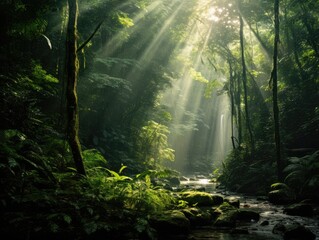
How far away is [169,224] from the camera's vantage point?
5645mm

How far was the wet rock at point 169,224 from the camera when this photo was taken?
5.63 metres

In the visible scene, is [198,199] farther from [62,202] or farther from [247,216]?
[62,202]

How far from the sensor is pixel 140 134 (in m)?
21.2

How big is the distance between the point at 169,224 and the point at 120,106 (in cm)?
1596

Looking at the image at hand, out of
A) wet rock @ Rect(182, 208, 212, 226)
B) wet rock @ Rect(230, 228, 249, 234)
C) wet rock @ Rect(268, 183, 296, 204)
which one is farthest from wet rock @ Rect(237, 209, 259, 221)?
wet rock @ Rect(268, 183, 296, 204)

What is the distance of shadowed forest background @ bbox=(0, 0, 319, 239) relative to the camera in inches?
213

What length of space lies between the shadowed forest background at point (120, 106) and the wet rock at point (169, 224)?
0.76ft

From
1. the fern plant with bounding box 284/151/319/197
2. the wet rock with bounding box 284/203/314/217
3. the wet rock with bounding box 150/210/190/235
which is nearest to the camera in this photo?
the wet rock with bounding box 150/210/190/235

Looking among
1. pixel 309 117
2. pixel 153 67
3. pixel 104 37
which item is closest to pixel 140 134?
pixel 153 67

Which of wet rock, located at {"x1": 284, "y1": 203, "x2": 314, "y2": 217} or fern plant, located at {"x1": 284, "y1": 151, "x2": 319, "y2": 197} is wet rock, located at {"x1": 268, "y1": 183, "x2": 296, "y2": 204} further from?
wet rock, located at {"x1": 284, "y1": 203, "x2": 314, "y2": 217}

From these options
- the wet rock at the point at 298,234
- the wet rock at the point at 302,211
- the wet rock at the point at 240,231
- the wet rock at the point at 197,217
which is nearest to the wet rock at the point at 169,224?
the wet rock at the point at 197,217

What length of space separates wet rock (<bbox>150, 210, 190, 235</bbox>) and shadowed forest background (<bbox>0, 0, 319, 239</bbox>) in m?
0.23

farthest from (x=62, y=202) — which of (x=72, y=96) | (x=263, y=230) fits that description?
(x=263, y=230)

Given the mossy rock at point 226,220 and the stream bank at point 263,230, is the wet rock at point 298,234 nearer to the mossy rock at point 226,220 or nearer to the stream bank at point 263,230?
the stream bank at point 263,230
